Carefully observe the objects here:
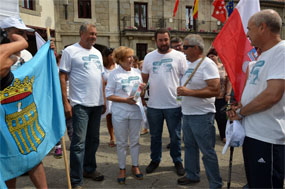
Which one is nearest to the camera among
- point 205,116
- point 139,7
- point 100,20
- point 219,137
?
point 205,116

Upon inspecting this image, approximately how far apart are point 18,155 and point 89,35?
1.83 m

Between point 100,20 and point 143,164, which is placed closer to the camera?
point 143,164

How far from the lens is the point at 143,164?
4.24m

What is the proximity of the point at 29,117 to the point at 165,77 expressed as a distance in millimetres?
2038

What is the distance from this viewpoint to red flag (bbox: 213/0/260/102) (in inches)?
107

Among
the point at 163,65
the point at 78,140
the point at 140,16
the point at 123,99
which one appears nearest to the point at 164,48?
the point at 163,65

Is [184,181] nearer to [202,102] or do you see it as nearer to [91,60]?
[202,102]

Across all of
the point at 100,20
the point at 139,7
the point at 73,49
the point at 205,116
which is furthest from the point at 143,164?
the point at 139,7

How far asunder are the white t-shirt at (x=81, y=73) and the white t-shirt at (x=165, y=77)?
0.92 m

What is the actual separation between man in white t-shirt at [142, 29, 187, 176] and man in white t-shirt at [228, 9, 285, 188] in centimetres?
180

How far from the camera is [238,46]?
279 centimetres

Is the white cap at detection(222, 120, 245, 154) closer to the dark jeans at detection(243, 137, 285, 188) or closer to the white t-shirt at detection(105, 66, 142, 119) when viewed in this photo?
the dark jeans at detection(243, 137, 285, 188)

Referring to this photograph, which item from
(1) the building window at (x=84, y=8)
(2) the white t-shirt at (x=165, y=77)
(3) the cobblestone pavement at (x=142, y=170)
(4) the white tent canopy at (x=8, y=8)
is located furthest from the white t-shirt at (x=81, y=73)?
(1) the building window at (x=84, y=8)

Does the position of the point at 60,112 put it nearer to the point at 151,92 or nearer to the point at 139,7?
the point at 151,92
